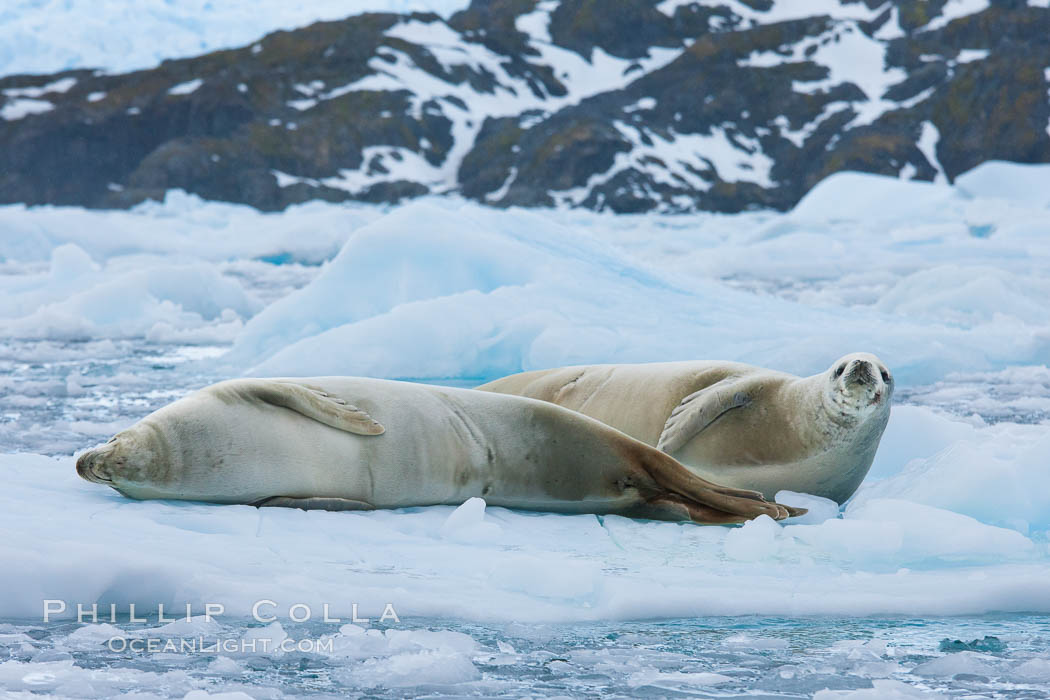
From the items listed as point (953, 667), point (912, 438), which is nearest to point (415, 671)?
point (953, 667)

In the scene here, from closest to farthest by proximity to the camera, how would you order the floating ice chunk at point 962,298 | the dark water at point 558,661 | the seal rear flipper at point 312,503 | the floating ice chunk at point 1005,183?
1. the dark water at point 558,661
2. the seal rear flipper at point 312,503
3. the floating ice chunk at point 962,298
4. the floating ice chunk at point 1005,183

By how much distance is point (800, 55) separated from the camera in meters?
46.0

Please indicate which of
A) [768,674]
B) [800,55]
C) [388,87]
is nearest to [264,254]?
[768,674]

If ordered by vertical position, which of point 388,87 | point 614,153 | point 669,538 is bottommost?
point 669,538

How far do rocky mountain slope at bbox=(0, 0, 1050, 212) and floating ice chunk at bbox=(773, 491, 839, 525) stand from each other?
3254 cm

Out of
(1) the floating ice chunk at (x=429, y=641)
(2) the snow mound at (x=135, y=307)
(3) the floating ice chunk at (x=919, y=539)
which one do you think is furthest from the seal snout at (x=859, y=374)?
(2) the snow mound at (x=135, y=307)

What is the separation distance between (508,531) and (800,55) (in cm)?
4684

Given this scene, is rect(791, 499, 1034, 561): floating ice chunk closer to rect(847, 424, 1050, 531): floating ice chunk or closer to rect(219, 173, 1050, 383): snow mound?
rect(847, 424, 1050, 531): floating ice chunk

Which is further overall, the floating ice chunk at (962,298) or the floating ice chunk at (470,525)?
the floating ice chunk at (962,298)

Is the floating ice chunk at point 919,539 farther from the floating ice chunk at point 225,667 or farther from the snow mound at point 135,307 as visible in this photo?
the snow mound at point 135,307

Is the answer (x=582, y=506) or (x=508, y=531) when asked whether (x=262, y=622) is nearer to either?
(x=508, y=531)

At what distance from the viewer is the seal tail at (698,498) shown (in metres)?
2.84

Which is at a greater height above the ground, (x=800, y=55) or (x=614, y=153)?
(x=800, y=55)

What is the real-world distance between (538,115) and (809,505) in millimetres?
41824
